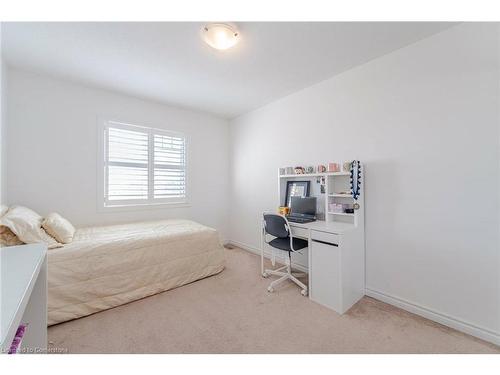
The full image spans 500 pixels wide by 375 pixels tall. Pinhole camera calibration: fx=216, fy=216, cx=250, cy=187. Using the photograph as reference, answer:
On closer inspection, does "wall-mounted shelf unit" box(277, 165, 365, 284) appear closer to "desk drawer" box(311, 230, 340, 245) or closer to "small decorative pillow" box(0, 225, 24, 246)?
"desk drawer" box(311, 230, 340, 245)

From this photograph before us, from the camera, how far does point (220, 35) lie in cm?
174

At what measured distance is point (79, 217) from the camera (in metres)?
2.76

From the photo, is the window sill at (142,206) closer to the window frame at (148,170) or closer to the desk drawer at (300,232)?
the window frame at (148,170)

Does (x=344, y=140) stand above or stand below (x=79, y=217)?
above

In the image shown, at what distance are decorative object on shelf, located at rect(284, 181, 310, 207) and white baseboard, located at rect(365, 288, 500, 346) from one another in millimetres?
1258

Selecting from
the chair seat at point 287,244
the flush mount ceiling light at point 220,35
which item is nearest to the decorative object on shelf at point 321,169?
the chair seat at point 287,244

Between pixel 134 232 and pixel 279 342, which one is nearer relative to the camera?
pixel 279 342

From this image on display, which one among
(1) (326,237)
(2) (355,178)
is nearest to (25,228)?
(1) (326,237)

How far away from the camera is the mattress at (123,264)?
1.83 meters

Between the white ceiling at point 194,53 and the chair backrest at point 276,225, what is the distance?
1.63 metres

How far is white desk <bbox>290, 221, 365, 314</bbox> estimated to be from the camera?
196cm
